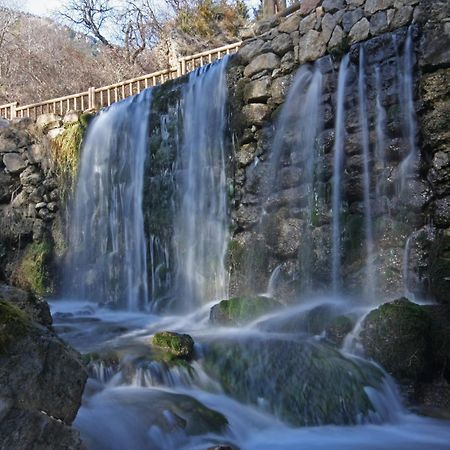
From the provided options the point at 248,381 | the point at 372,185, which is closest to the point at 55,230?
the point at 372,185

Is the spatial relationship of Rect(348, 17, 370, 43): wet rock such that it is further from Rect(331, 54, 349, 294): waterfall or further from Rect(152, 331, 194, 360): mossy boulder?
Rect(152, 331, 194, 360): mossy boulder

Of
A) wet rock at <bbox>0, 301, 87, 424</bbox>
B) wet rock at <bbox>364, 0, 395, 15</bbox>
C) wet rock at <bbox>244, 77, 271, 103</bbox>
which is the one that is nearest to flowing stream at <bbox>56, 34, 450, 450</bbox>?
wet rock at <bbox>244, 77, 271, 103</bbox>

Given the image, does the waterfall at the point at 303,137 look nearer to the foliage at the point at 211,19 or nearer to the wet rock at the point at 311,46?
the wet rock at the point at 311,46

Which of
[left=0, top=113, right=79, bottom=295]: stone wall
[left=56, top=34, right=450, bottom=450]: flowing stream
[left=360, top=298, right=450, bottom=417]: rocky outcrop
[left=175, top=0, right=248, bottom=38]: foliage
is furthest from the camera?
[left=175, top=0, right=248, bottom=38]: foliage

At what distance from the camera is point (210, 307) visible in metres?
8.98

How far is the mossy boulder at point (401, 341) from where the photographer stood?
546 centimetres

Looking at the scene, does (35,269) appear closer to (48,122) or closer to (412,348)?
(48,122)

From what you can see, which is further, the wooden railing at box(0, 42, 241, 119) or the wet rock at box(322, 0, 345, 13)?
the wooden railing at box(0, 42, 241, 119)

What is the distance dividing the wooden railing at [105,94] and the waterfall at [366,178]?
14.7 feet

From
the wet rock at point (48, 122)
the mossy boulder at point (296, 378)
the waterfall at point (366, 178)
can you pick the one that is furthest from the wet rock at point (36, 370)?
the wet rock at point (48, 122)

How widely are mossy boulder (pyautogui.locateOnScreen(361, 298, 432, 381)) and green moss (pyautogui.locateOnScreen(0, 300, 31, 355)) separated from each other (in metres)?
3.96

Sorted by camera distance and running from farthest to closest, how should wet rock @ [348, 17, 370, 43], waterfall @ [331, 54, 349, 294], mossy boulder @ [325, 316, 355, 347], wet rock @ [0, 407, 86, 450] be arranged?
1. wet rock @ [348, 17, 370, 43]
2. waterfall @ [331, 54, 349, 294]
3. mossy boulder @ [325, 316, 355, 347]
4. wet rock @ [0, 407, 86, 450]

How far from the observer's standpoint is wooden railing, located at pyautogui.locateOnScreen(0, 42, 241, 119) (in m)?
12.9

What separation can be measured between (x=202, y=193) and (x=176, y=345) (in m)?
4.91
